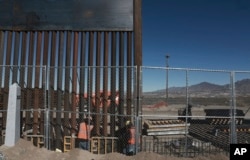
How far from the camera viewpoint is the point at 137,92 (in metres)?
11.9

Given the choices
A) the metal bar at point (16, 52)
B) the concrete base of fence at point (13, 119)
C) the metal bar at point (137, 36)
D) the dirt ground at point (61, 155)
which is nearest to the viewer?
the dirt ground at point (61, 155)

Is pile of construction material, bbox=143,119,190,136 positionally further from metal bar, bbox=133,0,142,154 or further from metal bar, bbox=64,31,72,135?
metal bar, bbox=64,31,72,135

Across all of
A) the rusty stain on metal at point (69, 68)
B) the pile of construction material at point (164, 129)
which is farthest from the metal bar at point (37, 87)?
the pile of construction material at point (164, 129)

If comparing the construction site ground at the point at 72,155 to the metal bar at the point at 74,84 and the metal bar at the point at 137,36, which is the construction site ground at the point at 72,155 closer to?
the metal bar at the point at 74,84

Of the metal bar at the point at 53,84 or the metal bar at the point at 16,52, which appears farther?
the metal bar at the point at 16,52

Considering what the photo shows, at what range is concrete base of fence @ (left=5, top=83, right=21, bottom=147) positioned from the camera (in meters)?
11.1

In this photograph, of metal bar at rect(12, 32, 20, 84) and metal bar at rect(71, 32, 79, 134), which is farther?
metal bar at rect(12, 32, 20, 84)

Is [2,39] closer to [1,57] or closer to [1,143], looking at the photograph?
[1,57]

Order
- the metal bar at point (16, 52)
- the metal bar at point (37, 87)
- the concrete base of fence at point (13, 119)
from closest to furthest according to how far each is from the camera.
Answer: the concrete base of fence at point (13, 119) → the metal bar at point (37, 87) → the metal bar at point (16, 52)

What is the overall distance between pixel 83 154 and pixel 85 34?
5044mm

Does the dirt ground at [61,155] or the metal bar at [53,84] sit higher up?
the metal bar at [53,84]

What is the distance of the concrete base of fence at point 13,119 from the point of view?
11111 mm

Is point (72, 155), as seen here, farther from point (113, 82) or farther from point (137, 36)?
point (137, 36)

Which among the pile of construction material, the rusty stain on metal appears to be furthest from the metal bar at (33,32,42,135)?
the pile of construction material
